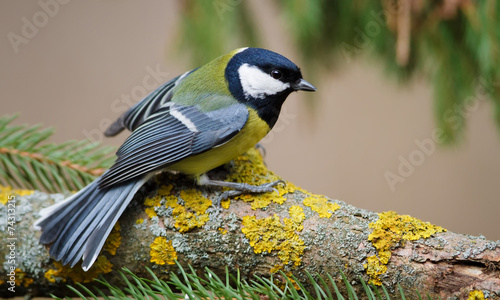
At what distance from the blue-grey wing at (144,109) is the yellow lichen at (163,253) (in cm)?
39

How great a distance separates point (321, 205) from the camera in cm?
92

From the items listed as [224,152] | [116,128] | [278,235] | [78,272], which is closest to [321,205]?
[278,235]

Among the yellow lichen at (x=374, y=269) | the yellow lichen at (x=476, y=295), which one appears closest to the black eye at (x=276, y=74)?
the yellow lichen at (x=374, y=269)

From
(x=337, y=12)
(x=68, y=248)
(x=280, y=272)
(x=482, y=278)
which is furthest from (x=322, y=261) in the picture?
(x=337, y=12)

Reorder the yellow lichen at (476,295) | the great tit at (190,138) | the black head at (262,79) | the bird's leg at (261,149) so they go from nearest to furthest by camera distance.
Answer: the yellow lichen at (476,295) < the great tit at (190,138) < the black head at (262,79) < the bird's leg at (261,149)

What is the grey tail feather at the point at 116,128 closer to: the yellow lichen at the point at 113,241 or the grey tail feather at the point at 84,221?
the grey tail feather at the point at 84,221

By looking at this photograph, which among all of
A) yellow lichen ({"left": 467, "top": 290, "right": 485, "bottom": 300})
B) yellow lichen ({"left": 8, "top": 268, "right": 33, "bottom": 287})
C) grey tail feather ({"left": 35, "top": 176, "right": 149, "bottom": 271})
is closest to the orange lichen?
grey tail feather ({"left": 35, "top": 176, "right": 149, "bottom": 271})

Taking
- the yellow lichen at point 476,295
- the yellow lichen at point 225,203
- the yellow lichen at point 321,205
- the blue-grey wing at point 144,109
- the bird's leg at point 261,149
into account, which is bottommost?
the yellow lichen at point 476,295

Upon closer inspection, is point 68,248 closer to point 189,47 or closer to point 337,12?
point 189,47

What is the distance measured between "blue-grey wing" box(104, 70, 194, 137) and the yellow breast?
0.20 m

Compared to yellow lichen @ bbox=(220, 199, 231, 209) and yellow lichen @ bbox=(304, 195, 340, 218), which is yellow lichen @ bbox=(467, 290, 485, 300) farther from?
yellow lichen @ bbox=(220, 199, 231, 209)

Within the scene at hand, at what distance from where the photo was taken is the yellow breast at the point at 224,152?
103cm

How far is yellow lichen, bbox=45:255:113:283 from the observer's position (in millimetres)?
908

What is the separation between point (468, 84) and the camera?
51.5 inches
